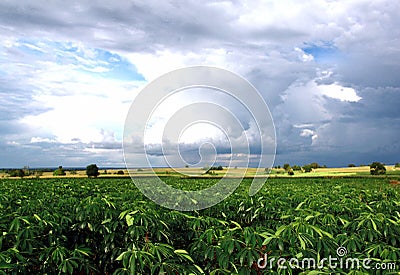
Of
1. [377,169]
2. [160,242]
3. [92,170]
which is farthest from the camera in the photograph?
[92,170]

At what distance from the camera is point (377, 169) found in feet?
149

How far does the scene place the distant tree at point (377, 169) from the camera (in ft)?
148

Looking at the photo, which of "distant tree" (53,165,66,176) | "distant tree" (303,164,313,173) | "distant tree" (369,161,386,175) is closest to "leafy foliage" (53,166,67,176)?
"distant tree" (53,165,66,176)

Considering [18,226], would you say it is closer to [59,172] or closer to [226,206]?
[226,206]

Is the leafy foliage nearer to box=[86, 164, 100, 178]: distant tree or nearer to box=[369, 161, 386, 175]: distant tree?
box=[86, 164, 100, 178]: distant tree

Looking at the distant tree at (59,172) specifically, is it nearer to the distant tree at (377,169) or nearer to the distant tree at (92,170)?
the distant tree at (92,170)

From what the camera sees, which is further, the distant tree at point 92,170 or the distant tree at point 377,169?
the distant tree at point 92,170

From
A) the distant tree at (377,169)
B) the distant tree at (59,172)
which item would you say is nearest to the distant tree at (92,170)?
the distant tree at (59,172)

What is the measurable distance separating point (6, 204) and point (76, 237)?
309cm
